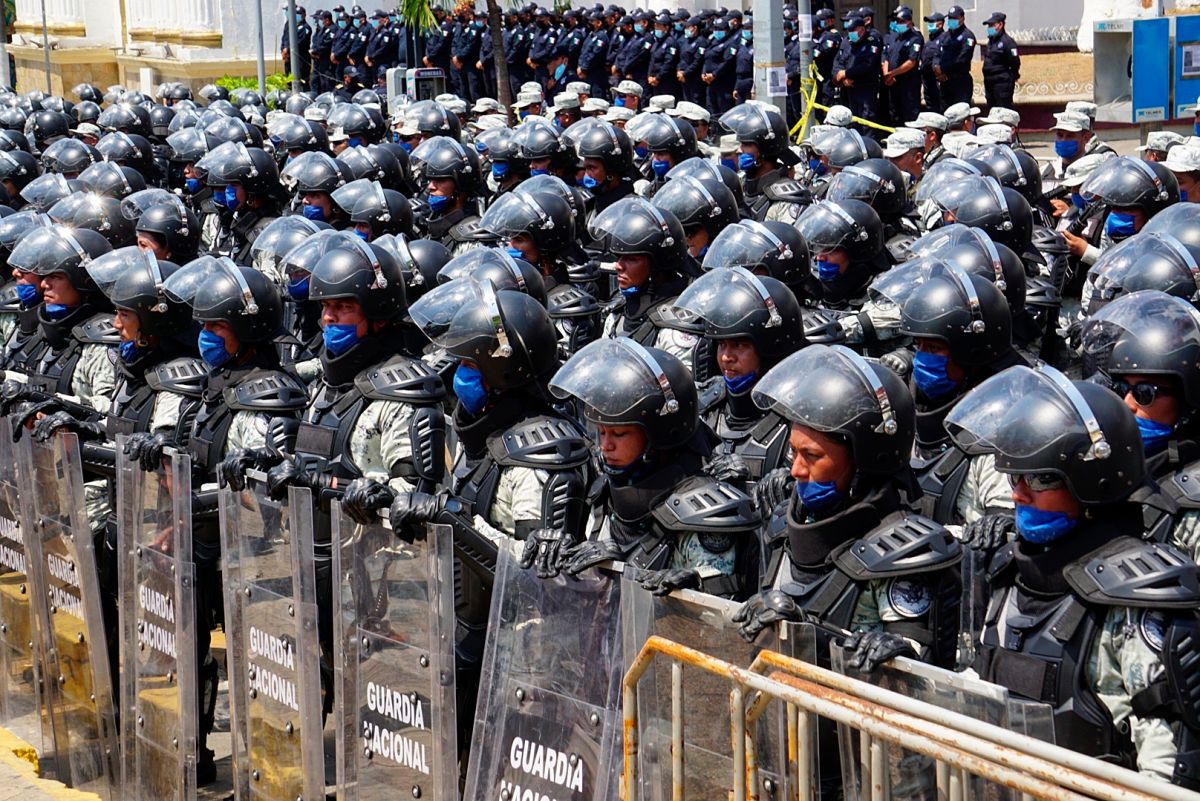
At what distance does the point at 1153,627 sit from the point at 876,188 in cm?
713

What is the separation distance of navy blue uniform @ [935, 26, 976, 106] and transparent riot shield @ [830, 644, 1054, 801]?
18.7 m

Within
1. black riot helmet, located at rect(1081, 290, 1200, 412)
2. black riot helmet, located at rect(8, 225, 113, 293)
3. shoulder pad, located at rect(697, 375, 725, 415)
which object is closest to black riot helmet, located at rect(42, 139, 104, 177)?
black riot helmet, located at rect(8, 225, 113, 293)

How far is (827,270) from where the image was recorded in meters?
9.40

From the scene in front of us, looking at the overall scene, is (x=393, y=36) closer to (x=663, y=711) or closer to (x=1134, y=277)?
(x=1134, y=277)

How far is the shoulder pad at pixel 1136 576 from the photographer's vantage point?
3.97 metres

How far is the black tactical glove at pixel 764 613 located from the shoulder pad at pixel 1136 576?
693 mm

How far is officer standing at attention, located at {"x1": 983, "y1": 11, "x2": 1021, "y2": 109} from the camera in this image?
21.4 m

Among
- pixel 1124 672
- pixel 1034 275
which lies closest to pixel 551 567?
pixel 1124 672

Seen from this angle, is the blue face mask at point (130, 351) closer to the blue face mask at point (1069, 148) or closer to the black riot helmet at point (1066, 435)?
the black riot helmet at point (1066, 435)

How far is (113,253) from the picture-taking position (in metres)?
8.23

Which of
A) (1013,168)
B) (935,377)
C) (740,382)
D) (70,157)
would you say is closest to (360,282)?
(740,382)

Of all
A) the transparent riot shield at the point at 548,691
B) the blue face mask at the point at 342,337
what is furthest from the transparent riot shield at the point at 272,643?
the blue face mask at the point at 342,337

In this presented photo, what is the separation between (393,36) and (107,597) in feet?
82.9

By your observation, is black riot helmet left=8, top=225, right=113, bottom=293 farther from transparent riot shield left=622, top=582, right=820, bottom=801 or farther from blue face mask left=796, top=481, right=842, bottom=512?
transparent riot shield left=622, top=582, right=820, bottom=801
